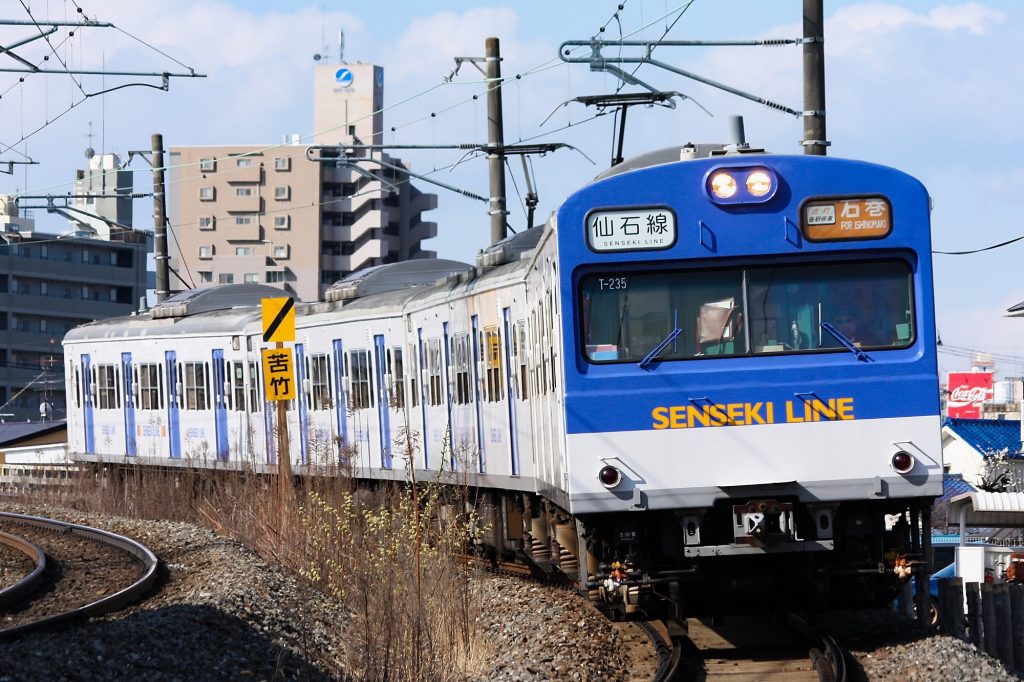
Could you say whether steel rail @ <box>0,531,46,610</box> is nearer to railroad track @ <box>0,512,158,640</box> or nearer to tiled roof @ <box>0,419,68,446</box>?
railroad track @ <box>0,512,158,640</box>

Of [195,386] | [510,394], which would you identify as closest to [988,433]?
[195,386]

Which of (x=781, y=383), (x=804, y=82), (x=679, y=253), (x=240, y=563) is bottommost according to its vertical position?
(x=240, y=563)

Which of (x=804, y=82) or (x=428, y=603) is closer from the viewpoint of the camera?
(x=428, y=603)

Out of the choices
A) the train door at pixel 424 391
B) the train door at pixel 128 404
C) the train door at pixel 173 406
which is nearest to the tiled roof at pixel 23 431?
the train door at pixel 128 404

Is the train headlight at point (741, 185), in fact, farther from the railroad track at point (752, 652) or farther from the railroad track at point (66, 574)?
the railroad track at point (66, 574)

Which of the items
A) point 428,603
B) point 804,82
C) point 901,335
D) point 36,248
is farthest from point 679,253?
point 36,248

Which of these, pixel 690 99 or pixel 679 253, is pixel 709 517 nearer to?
pixel 679 253

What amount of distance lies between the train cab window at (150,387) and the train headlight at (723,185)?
17.0m

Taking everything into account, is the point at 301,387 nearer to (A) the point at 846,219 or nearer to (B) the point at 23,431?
(A) the point at 846,219

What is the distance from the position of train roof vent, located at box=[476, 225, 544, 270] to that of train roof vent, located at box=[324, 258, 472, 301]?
6.10 metres

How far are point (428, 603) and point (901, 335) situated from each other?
3.37 metres

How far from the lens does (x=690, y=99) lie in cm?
1609

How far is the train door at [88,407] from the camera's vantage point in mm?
28297

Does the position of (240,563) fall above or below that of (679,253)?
below
